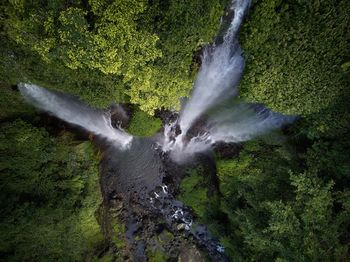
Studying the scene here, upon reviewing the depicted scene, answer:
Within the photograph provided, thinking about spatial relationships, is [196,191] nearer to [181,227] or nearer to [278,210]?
[181,227]

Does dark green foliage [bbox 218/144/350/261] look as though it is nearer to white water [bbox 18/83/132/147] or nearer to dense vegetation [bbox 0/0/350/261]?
dense vegetation [bbox 0/0/350/261]

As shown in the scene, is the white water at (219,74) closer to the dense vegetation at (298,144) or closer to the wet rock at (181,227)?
the dense vegetation at (298,144)

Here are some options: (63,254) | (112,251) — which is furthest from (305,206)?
(63,254)

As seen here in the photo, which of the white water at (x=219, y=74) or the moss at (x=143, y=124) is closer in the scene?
the white water at (x=219, y=74)

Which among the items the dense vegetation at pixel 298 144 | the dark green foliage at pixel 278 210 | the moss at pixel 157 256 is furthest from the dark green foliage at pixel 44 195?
the dense vegetation at pixel 298 144

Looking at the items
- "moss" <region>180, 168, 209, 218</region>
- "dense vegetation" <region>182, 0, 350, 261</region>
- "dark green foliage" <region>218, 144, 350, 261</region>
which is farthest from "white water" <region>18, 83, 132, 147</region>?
"dense vegetation" <region>182, 0, 350, 261</region>

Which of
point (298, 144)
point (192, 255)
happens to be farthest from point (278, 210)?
point (192, 255)
